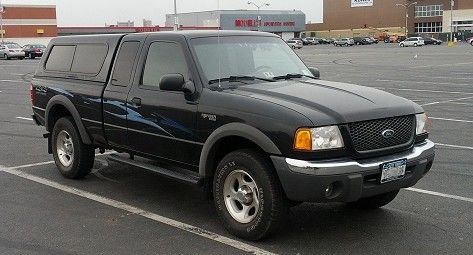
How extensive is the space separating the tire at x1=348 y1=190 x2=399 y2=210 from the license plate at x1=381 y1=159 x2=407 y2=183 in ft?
3.02

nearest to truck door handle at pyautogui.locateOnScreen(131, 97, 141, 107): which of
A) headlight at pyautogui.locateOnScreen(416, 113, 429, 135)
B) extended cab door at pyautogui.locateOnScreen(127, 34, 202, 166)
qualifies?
extended cab door at pyautogui.locateOnScreen(127, 34, 202, 166)

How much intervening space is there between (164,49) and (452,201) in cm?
356

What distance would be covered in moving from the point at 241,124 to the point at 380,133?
1.20 meters

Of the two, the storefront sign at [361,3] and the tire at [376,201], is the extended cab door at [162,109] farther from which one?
the storefront sign at [361,3]

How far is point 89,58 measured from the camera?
6973 mm

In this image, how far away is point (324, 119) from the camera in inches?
178

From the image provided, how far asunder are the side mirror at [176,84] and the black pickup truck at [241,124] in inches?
0.5

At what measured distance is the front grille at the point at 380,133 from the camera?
4.66 meters

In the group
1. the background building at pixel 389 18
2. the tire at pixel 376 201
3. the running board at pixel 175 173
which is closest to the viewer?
the running board at pixel 175 173

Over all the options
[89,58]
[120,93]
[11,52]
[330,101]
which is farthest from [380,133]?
[11,52]

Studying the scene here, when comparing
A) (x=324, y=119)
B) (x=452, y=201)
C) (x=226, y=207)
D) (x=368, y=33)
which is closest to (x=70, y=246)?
(x=226, y=207)

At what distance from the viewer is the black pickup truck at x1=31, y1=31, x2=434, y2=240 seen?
4.54 metres

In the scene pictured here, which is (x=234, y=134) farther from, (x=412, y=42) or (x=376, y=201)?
(x=412, y=42)

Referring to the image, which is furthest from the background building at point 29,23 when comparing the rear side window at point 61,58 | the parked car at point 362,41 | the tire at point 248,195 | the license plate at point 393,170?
the license plate at point 393,170
